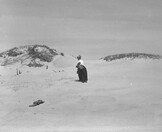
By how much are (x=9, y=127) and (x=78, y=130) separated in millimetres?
1958

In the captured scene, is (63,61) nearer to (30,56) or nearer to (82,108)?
(30,56)

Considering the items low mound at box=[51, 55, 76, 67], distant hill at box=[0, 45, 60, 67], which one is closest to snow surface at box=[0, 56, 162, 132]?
low mound at box=[51, 55, 76, 67]

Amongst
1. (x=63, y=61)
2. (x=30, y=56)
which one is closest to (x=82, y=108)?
(x=63, y=61)

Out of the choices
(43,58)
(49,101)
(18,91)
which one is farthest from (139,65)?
(49,101)

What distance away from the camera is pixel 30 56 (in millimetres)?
30766

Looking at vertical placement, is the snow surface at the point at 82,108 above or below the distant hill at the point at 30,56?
below

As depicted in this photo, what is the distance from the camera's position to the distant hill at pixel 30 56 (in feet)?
97.8

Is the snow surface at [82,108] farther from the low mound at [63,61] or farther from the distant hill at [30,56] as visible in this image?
the distant hill at [30,56]

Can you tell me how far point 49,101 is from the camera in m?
12.5

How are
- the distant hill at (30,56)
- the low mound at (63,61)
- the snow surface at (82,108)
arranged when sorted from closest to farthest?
the snow surface at (82,108), the low mound at (63,61), the distant hill at (30,56)

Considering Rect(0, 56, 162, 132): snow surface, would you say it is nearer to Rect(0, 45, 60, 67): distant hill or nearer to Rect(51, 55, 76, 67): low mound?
Rect(51, 55, 76, 67): low mound

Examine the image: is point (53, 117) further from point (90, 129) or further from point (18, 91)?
point (18, 91)

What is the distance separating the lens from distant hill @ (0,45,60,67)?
29822 millimetres

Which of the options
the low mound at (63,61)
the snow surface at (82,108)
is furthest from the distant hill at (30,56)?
the snow surface at (82,108)
